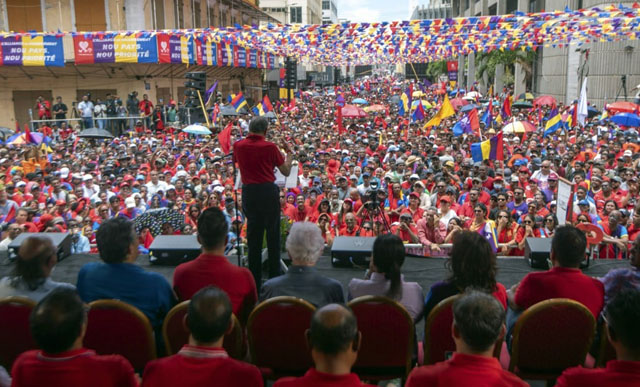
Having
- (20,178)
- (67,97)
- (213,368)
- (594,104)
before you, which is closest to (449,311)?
(213,368)

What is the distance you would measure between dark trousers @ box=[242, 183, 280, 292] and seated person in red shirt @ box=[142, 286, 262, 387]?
2439 mm

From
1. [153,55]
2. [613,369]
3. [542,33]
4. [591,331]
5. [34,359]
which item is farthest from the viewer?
[153,55]

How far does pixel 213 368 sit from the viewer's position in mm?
2738

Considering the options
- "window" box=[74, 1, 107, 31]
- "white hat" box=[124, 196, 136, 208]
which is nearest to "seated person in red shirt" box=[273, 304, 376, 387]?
"white hat" box=[124, 196, 136, 208]

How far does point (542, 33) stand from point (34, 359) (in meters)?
18.2

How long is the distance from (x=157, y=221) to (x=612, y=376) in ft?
26.2

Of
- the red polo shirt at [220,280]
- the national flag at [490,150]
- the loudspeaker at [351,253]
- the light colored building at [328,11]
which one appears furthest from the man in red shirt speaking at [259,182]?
the light colored building at [328,11]

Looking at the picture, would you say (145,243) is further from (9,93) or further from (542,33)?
(9,93)

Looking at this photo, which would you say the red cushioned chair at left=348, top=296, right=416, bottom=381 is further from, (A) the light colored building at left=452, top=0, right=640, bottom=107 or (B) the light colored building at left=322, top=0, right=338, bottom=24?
(B) the light colored building at left=322, top=0, right=338, bottom=24

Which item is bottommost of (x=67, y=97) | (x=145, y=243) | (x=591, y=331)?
(x=145, y=243)

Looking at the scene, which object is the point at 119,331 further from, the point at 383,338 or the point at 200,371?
the point at 383,338

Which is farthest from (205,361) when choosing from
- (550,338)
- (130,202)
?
(130,202)

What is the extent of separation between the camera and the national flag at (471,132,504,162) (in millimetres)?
13789

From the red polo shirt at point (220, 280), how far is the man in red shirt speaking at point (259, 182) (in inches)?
55.3
